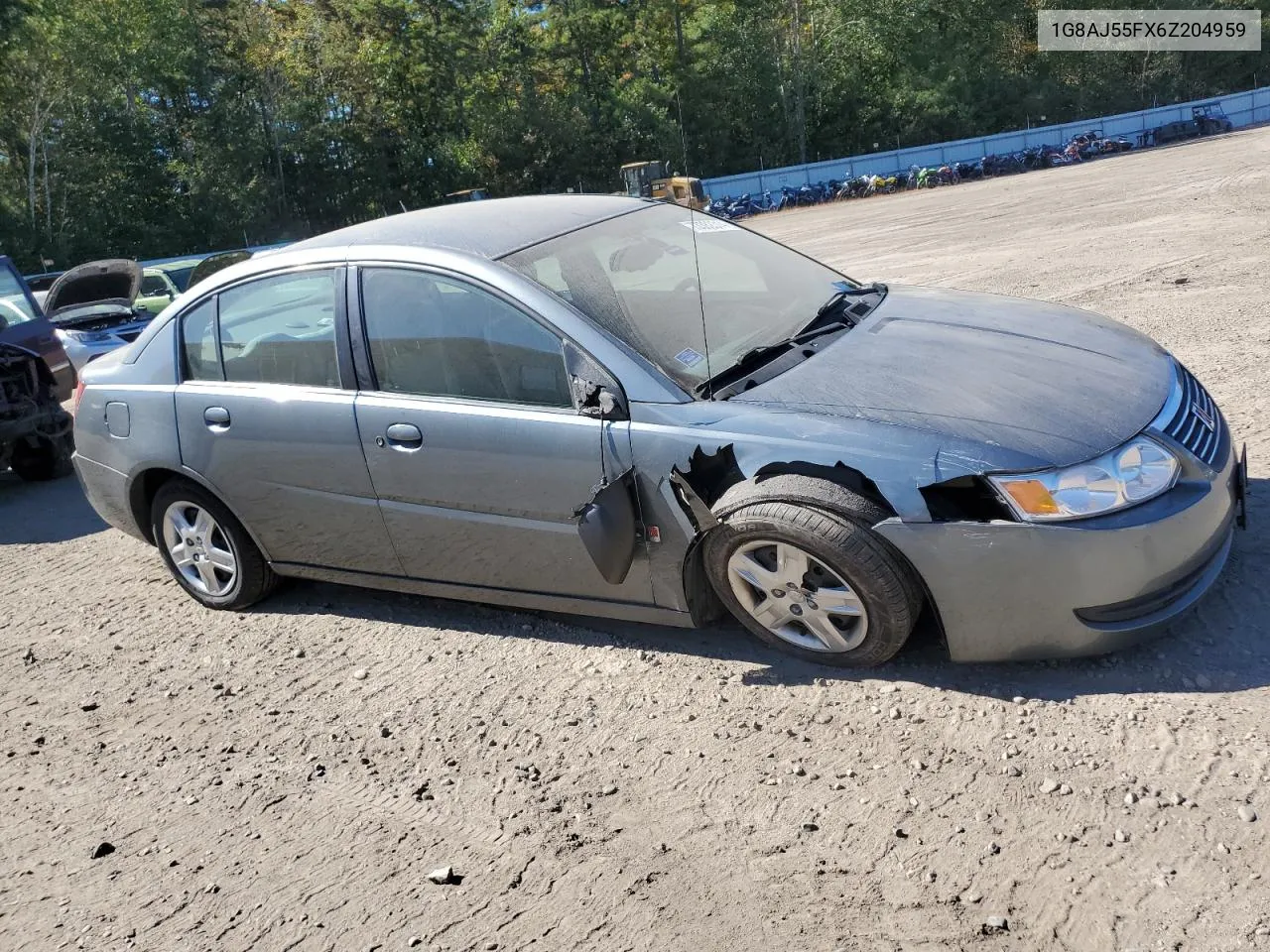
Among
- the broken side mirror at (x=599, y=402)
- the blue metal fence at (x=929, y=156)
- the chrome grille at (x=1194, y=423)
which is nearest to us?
the chrome grille at (x=1194, y=423)

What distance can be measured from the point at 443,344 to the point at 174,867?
200 centimetres

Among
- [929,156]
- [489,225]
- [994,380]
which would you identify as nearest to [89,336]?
[489,225]

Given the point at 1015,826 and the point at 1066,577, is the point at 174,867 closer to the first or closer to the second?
the point at 1015,826

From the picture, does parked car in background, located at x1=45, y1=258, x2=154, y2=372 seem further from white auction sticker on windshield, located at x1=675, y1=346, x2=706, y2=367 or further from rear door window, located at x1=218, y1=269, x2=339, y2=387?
white auction sticker on windshield, located at x1=675, y1=346, x2=706, y2=367

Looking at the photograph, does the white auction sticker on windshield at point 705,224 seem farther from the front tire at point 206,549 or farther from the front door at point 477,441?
the front tire at point 206,549

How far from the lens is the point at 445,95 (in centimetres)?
5134

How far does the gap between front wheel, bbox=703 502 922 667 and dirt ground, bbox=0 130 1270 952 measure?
138 millimetres

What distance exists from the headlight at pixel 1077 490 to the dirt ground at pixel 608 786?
59 centimetres

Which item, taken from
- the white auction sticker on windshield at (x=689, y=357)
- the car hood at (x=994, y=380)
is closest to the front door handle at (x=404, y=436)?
the white auction sticker on windshield at (x=689, y=357)

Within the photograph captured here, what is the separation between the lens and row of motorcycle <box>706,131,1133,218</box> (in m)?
37.7

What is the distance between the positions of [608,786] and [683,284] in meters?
2.02

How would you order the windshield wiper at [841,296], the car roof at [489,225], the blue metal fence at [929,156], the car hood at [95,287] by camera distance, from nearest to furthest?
the car roof at [489,225] → the windshield wiper at [841,296] → the car hood at [95,287] → the blue metal fence at [929,156]

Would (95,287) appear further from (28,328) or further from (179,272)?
(28,328)

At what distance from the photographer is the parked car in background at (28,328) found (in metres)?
9.41
